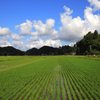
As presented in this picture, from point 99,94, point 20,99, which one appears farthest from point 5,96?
point 99,94

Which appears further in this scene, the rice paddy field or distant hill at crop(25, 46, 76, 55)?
distant hill at crop(25, 46, 76, 55)

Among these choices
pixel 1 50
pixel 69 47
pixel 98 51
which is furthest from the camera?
pixel 1 50

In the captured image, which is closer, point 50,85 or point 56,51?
point 50,85

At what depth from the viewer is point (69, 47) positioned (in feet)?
532

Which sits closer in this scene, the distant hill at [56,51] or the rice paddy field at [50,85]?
the rice paddy field at [50,85]

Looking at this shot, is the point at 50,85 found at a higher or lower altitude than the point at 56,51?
lower

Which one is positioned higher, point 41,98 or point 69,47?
point 69,47

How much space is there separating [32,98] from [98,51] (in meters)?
98.5

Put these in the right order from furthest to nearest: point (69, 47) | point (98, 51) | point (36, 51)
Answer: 1. point (36, 51)
2. point (69, 47)
3. point (98, 51)

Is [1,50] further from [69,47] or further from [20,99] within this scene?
[20,99]

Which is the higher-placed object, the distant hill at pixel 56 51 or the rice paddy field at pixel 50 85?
the distant hill at pixel 56 51

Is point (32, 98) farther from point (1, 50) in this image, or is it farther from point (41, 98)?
point (1, 50)

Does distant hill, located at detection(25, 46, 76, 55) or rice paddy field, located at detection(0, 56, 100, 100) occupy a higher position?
distant hill, located at detection(25, 46, 76, 55)

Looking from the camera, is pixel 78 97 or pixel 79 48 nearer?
pixel 78 97
